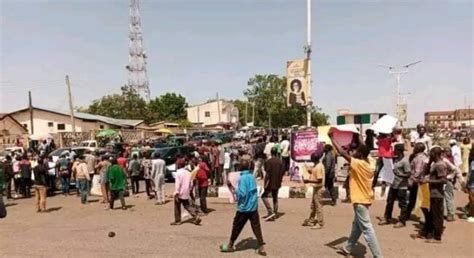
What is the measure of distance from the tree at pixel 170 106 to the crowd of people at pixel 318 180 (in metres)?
73.2

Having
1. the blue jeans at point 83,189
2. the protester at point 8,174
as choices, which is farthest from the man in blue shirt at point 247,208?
the protester at point 8,174

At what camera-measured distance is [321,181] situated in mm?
10070

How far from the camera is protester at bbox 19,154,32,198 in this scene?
55.6 ft

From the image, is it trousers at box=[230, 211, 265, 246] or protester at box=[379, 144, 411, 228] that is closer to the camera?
trousers at box=[230, 211, 265, 246]

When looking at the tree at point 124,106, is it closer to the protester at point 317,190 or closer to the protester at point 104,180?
the protester at point 104,180

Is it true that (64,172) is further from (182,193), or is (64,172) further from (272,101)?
(272,101)

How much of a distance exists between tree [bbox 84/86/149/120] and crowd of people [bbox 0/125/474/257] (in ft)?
194

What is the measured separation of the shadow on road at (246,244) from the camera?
853cm

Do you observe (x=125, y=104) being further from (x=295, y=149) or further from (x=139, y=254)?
(x=139, y=254)

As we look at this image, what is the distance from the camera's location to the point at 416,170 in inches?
381

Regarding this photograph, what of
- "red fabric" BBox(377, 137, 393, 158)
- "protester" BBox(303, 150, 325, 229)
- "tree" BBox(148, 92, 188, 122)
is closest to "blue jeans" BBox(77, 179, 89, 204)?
"protester" BBox(303, 150, 325, 229)

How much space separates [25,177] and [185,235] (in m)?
10.0

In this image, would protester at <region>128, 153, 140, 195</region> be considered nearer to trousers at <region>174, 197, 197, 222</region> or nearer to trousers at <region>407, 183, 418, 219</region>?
trousers at <region>174, 197, 197, 222</region>

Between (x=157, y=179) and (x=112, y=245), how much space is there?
541 centimetres
